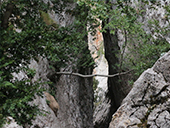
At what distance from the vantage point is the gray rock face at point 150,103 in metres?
Result: 4.48

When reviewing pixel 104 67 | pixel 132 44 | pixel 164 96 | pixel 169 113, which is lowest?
pixel 169 113

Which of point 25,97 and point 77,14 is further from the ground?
point 77,14

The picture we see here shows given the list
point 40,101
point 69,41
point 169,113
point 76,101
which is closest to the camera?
point 69,41

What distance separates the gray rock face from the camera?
4479 millimetres

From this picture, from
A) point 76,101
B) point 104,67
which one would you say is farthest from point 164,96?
point 104,67

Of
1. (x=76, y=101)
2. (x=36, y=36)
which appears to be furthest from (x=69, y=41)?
(x=76, y=101)

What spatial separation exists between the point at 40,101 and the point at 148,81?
265 cm

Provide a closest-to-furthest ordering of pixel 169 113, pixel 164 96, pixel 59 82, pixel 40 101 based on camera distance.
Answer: pixel 169 113 → pixel 164 96 → pixel 40 101 → pixel 59 82

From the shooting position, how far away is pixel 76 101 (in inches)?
337

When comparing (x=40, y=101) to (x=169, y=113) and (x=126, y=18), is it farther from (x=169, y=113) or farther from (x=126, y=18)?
(x=126, y=18)

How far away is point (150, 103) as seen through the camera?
4.83 m

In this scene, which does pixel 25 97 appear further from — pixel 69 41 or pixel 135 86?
pixel 135 86

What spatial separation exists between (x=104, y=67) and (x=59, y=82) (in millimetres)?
15222

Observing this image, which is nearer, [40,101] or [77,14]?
[40,101]
